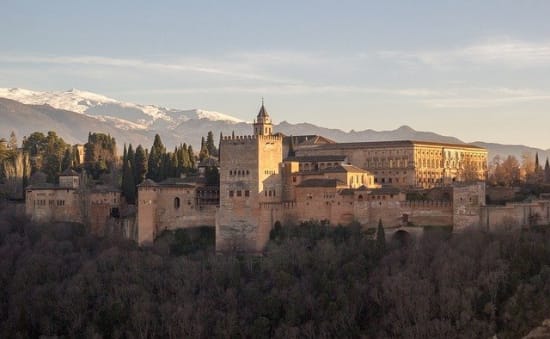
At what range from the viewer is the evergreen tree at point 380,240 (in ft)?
126

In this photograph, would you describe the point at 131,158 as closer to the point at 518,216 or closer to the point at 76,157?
the point at 76,157

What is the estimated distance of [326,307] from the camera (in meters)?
34.9

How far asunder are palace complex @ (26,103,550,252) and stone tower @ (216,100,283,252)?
45mm

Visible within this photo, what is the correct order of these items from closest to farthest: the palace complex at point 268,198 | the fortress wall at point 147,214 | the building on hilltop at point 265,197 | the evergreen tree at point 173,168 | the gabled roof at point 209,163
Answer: the palace complex at point 268,198, the building on hilltop at point 265,197, the fortress wall at point 147,214, the gabled roof at point 209,163, the evergreen tree at point 173,168

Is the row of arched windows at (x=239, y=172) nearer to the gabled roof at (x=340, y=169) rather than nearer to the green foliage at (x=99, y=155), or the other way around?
the gabled roof at (x=340, y=169)

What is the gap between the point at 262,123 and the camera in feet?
151

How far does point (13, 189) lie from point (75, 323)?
22.3 metres

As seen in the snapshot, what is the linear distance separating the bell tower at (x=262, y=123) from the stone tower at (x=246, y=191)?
8.51 feet

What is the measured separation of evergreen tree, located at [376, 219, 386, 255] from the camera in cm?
3844

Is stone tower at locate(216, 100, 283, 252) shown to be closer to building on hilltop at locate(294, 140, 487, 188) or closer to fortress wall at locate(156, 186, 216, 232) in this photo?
fortress wall at locate(156, 186, 216, 232)

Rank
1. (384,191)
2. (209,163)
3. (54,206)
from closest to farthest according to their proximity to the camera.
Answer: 1. (384,191)
2. (54,206)
3. (209,163)

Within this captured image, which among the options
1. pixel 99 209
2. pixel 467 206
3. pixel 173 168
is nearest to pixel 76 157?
pixel 173 168

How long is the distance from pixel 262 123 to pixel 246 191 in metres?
4.86

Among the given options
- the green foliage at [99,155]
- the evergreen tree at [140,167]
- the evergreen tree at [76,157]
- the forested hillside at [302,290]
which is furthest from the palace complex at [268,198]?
the evergreen tree at [76,157]
